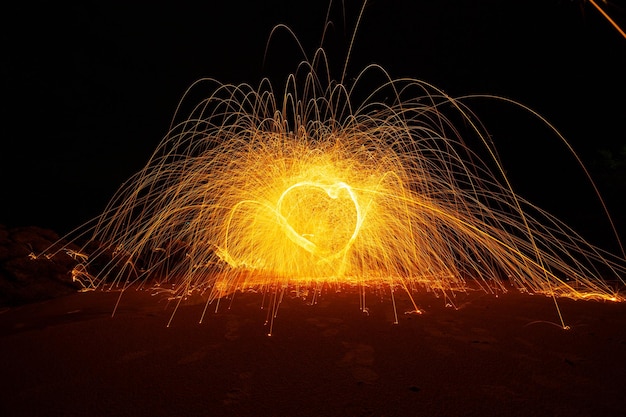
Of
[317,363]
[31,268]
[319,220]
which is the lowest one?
[317,363]

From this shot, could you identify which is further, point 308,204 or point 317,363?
point 308,204

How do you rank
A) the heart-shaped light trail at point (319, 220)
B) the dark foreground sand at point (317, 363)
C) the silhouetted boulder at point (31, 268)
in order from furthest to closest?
1. the heart-shaped light trail at point (319, 220)
2. the silhouetted boulder at point (31, 268)
3. the dark foreground sand at point (317, 363)

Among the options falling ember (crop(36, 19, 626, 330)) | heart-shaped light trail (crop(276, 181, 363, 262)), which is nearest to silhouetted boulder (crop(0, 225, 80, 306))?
falling ember (crop(36, 19, 626, 330))

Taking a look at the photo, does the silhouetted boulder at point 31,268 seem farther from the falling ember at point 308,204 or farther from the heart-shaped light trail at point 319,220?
the heart-shaped light trail at point 319,220

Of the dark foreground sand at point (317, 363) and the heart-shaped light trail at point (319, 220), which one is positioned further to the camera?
the heart-shaped light trail at point (319, 220)

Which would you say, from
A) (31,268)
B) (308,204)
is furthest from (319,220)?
(31,268)

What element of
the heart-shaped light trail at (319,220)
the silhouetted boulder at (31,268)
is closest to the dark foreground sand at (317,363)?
the silhouetted boulder at (31,268)

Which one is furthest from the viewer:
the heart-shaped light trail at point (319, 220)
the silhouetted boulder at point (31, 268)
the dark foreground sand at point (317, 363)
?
the heart-shaped light trail at point (319, 220)

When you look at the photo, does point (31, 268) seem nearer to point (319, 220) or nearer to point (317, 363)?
point (319, 220)

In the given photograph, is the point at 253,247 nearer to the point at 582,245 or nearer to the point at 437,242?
the point at 437,242

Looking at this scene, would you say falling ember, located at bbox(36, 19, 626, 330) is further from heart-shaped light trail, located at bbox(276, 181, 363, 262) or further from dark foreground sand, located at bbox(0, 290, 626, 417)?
dark foreground sand, located at bbox(0, 290, 626, 417)
